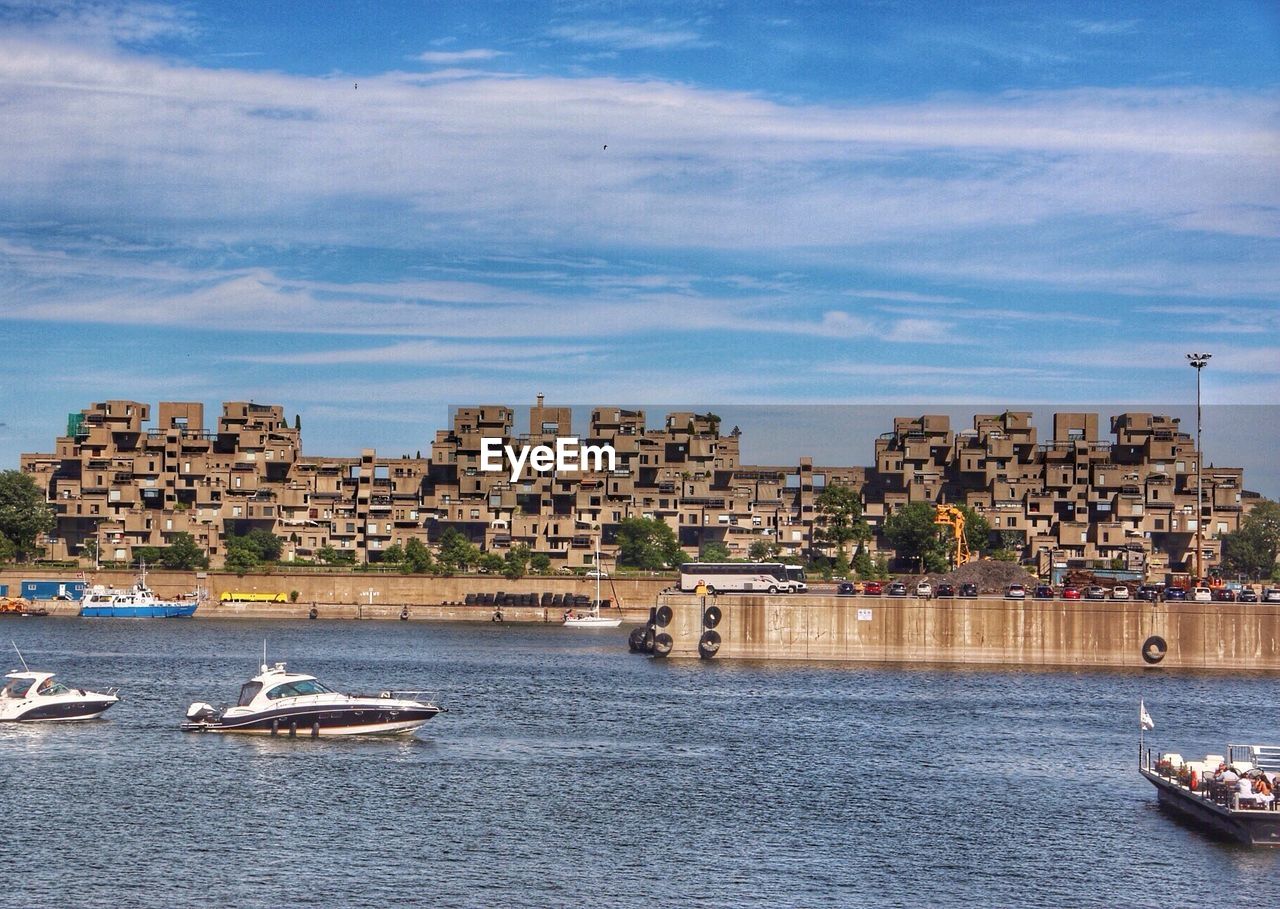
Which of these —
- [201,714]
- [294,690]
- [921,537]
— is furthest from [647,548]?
[294,690]

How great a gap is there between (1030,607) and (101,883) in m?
72.1

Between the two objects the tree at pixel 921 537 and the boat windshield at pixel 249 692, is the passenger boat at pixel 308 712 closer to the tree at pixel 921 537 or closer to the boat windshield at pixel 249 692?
the boat windshield at pixel 249 692

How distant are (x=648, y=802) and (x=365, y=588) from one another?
134436 mm

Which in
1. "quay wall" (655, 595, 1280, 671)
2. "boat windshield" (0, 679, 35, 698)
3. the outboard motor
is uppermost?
"quay wall" (655, 595, 1280, 671)

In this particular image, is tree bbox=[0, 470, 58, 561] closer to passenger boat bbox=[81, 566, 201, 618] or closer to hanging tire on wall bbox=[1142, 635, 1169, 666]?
passenger boat bbox=[81, 566, 201, 618]

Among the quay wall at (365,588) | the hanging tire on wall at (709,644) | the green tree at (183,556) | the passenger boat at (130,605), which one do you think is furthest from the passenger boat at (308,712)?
the green tree at (183,556)

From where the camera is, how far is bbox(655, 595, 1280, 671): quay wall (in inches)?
4067

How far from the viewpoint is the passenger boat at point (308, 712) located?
6806 centimetres

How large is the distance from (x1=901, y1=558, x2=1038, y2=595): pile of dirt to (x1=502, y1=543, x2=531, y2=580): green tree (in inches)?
2591

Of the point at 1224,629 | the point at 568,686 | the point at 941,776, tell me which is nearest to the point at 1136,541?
the point at 1224,629

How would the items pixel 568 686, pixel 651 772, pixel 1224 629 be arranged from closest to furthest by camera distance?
pixel 651 772
pixel 568 686
pixel 1224 629

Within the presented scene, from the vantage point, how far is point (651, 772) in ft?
204

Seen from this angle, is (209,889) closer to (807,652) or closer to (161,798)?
(161,798)

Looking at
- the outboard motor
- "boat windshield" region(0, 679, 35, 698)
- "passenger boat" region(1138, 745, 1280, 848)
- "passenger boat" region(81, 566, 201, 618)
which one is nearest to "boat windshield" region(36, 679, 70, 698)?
"boat windshield" region(0, 679, 35, 698)
